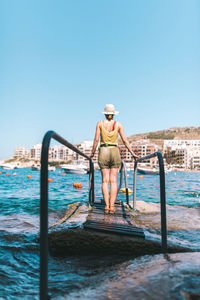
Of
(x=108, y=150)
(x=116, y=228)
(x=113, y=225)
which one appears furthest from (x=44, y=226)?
A: (x=108, y=150)

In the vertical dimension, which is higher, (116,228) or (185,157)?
(185,157)

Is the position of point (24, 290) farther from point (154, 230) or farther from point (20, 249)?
point (154, 230)

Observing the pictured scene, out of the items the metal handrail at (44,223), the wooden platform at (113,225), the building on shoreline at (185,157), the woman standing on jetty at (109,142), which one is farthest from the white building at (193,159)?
the metal handrail at (44,223)

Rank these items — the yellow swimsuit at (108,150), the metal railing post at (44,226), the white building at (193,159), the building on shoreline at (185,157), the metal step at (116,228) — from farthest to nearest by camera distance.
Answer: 1. the building on shoreline at (185,157)
2. the white building at (193,159)
3. the yellow swimsuit at (108,150)
4. the metal step at (116,228)
5. the metal railing post at (44,226)

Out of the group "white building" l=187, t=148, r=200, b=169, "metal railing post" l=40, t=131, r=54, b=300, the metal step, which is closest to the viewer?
"metal railing post" l=40, t=131, r=54, b=300

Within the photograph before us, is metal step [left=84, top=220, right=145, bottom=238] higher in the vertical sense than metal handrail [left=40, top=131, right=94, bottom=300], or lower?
lower

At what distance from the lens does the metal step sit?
10.6ft

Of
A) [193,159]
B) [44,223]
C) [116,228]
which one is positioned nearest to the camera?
[44,223]

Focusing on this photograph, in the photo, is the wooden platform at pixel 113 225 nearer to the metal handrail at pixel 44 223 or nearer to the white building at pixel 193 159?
the metal handrail at pixel 44 223

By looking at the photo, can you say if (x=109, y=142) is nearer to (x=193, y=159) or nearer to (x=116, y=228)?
(x=116, y=228)

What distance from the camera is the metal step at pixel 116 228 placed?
323 cm

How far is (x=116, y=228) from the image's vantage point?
11.2 ft

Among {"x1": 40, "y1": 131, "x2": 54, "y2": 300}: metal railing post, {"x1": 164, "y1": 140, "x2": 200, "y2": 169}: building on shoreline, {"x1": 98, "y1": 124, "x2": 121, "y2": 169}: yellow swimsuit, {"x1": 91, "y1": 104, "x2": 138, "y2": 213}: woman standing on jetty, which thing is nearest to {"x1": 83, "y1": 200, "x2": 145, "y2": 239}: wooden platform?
{"x1": 91, "y1": 104, "x2": 138, "y2": 213}: woman standing on jetty

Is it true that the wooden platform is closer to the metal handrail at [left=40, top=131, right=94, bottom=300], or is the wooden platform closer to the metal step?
the metal step
